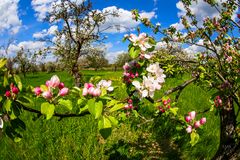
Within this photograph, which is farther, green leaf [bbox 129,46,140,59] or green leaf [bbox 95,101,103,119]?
green leaf [bbox 129,46,140,59]

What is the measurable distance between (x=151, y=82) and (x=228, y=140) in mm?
2597

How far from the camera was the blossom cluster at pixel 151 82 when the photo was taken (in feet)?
6.68

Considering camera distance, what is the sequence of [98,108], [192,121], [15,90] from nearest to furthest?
[98,108] < [15,90] < [192,121]

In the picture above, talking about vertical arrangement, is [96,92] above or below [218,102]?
above

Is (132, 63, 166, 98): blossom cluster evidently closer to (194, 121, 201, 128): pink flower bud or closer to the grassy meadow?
(194, 121, 201, 128): pink flower bud

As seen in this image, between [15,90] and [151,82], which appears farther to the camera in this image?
[151,82]

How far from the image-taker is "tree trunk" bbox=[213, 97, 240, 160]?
154 inches

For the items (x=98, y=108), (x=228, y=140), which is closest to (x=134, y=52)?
(x=98, y=108)

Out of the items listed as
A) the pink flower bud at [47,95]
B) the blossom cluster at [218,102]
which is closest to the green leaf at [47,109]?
the pink flower bud at [47,95]

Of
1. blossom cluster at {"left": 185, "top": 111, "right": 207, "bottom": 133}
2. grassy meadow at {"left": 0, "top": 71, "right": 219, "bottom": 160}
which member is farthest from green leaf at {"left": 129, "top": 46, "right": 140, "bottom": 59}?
grassy meadow at {"left": 0, "top": 71, "right": 219, "bottom": 160}

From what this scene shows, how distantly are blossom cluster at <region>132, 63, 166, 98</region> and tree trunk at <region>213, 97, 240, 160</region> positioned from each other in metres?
1.97

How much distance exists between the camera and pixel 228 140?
165 inches

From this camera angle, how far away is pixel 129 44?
7.29ft

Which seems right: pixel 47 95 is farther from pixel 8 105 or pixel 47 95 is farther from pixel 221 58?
pixel 221 58
